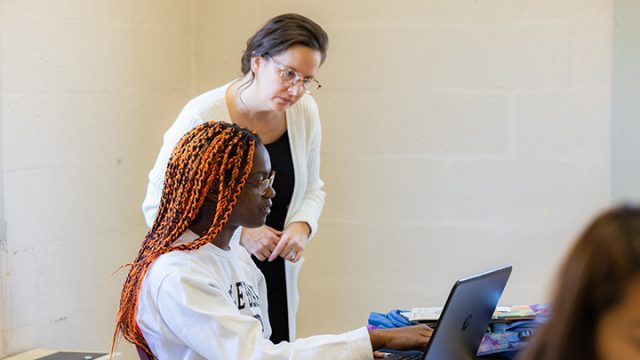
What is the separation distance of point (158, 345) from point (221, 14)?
2166mm

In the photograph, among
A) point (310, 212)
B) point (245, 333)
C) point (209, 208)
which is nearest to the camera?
point (245, 333)

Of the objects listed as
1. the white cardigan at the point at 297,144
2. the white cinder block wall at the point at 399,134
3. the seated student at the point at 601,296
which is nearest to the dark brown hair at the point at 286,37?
the white cardigan at the point at 297,144

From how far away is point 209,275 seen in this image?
1.89 meters

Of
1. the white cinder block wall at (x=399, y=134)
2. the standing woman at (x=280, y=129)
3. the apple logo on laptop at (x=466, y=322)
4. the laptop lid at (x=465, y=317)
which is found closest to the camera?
the laptop lid at (x=465, y=317)

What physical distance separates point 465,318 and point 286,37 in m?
1.05

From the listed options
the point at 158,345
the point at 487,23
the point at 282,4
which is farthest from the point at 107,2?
the point at 158,345

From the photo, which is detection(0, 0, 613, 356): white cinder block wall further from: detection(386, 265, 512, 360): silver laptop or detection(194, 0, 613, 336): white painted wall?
detection(386, 265, 512, 360): silver laptop

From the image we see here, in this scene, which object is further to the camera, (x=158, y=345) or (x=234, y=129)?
(x=234, y=129)

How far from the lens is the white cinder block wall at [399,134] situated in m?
3.31

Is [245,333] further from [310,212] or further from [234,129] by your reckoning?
[310,212]

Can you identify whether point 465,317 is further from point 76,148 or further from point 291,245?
point 76,148

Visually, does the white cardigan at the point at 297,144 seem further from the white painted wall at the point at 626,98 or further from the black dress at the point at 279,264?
the white painted wall at the point at 626,98

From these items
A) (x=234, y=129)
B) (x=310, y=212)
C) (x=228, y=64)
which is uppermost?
(x=228, y=64)

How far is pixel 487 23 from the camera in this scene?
3.55 meters
